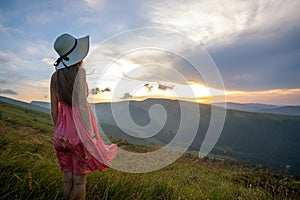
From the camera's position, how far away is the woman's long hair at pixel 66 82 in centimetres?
325

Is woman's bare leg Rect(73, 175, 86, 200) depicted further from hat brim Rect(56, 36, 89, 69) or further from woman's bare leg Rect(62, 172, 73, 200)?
hat brim Rect(56, 36, 89, 69)

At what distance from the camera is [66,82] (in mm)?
3244

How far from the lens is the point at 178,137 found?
4.20 metres

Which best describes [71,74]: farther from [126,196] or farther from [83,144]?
[126,196]

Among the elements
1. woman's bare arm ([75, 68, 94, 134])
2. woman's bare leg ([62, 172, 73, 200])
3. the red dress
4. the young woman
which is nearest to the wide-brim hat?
the young woman

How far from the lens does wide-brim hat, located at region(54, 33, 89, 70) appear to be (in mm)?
3338

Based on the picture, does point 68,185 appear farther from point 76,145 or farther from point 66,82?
point 66,82

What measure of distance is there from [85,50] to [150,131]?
1.93 meters

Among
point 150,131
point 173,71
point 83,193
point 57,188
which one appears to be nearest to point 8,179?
point 57,188

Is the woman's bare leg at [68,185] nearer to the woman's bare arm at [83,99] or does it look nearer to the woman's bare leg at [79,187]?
the woman's bare leg at [79,187]

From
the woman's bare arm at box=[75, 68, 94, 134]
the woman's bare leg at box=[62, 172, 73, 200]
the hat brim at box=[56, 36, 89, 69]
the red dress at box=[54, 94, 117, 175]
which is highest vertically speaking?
the hat brim at box=[56, 36, 89, 69]

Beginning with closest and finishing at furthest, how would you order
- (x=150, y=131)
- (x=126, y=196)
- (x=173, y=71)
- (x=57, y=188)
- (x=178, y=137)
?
(x=57, y=188) < (x=126, y=196) < (x=178, y=137) < (x=150, y=131) < (x=173, y=71)

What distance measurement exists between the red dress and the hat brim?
1.78 ft

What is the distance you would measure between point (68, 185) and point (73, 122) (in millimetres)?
838
